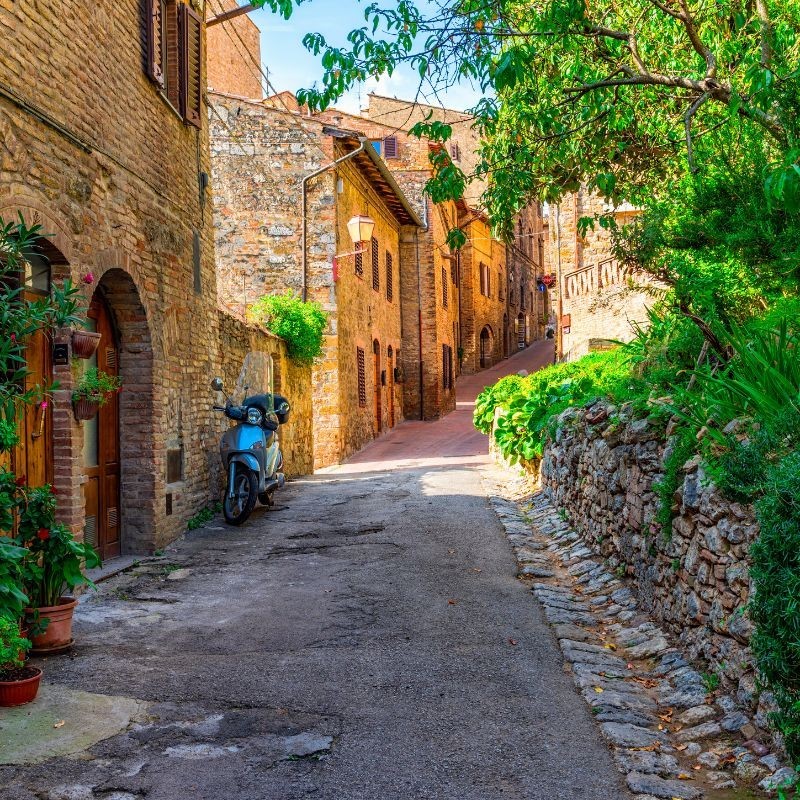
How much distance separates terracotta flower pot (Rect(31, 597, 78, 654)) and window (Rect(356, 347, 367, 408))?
1513 cm

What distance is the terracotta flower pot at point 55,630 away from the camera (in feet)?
14.9

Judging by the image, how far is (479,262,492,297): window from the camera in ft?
129

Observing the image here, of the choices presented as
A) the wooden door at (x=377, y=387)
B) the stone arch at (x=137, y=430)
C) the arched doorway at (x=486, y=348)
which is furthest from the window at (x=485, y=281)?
the stone arch at (x=137, y=430)

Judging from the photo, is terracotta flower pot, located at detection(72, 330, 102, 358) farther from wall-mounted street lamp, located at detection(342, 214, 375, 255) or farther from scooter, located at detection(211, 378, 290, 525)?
wall-mounted street lamp, located at detection(342, 214, 375, 255)

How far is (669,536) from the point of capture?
4.77m

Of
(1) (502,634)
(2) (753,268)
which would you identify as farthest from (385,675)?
(2) (753,268)

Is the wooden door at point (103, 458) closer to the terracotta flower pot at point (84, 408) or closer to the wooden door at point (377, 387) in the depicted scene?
the terracotta flower pot at point (84, 408)

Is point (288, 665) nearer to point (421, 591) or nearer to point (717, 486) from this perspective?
point (421, 591)

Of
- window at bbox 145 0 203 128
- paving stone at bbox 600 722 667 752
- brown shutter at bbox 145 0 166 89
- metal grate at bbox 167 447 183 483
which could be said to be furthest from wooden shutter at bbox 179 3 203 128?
paving stone at bbox 600 722 667 752

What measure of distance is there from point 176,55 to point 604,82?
4488 millimetres

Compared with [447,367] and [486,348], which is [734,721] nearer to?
[447,367]

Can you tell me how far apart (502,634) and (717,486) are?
5.16 ft

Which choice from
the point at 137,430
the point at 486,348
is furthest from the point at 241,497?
the point at 486,348

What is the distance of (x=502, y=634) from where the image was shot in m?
4.94
